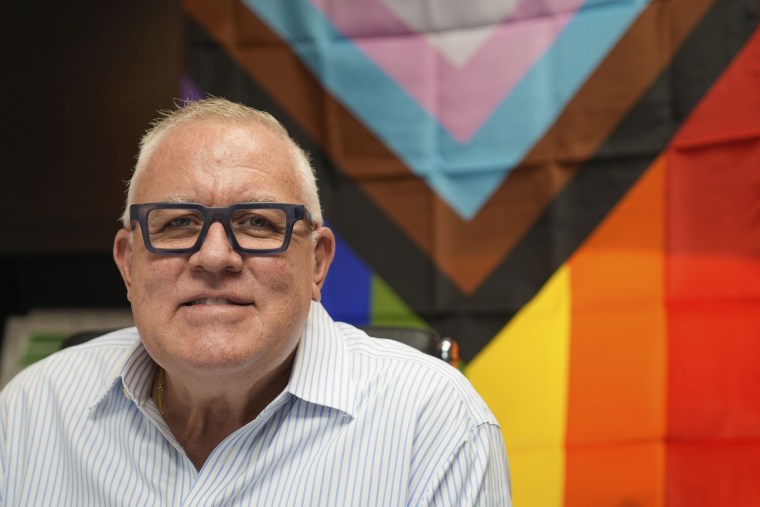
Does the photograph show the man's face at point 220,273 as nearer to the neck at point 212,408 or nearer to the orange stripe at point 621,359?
the neck at point 212,408

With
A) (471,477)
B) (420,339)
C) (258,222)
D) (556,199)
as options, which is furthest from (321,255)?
(556,199)

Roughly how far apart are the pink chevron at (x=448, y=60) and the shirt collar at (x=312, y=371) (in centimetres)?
98

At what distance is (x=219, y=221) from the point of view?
1.12 m

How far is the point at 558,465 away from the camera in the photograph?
2002 millimetres

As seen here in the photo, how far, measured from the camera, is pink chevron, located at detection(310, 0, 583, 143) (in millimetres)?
2090

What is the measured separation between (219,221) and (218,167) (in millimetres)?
80

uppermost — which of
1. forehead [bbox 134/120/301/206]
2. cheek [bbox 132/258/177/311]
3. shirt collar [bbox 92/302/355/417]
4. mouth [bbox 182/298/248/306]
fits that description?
forehead [bbox 134/120/301/206]

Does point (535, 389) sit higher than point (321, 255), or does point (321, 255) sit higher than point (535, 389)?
point (321, 255)

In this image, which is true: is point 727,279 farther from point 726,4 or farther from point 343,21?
point 343,21

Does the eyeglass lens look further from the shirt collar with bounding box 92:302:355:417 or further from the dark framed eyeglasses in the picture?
the shirt collar with bounding box 92:302:355:417

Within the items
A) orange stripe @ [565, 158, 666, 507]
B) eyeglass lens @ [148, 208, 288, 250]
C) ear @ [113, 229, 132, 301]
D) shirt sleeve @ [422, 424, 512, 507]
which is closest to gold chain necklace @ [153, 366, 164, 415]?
ear @ [113, 229, 132, 301]

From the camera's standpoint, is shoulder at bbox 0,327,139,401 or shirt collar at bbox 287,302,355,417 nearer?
shirt collar at bbox 287,302,355,417

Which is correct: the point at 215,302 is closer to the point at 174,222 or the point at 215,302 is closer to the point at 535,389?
the point at 174,222

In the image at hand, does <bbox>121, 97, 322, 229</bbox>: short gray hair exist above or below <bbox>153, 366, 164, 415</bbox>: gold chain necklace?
above
